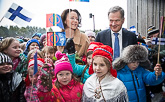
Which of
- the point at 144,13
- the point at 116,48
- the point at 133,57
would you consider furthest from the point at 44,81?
the point at 144,13

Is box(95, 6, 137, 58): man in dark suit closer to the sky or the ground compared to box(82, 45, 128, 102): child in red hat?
closer to the sky

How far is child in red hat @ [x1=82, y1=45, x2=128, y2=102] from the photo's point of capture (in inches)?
82.9

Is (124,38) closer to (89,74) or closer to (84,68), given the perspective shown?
(84,68)

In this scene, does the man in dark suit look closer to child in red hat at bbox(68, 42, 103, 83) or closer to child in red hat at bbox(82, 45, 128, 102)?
child in red hat at bbox(68, 42, 103, 83)

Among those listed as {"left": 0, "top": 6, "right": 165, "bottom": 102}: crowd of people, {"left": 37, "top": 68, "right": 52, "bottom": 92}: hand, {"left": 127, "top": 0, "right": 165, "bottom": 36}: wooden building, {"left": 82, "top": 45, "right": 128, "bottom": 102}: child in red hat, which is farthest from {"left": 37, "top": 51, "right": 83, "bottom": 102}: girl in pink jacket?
{"left": 127, "top": 0, "right": 165, "bottom": 36}: wooden building

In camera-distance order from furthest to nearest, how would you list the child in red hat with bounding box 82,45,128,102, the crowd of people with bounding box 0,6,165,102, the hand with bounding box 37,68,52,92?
the child in red hat with bounding box 82,45,128,102, the crowd of people with bounding box 0,6,165,102, the hand with bounding box 37,68,52,92

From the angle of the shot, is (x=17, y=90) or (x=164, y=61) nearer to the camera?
(x=17, y=90)

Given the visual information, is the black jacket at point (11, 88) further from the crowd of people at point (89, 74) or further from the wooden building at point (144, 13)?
the wooden building at point (144, 13)

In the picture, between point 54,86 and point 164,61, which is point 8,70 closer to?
point 54,86

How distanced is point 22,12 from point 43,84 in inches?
56.4

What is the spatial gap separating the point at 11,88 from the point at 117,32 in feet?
6.17

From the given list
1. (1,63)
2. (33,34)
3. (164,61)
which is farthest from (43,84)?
(33,34)

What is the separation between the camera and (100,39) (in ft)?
9.87

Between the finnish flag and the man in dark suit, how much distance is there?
1.27m
